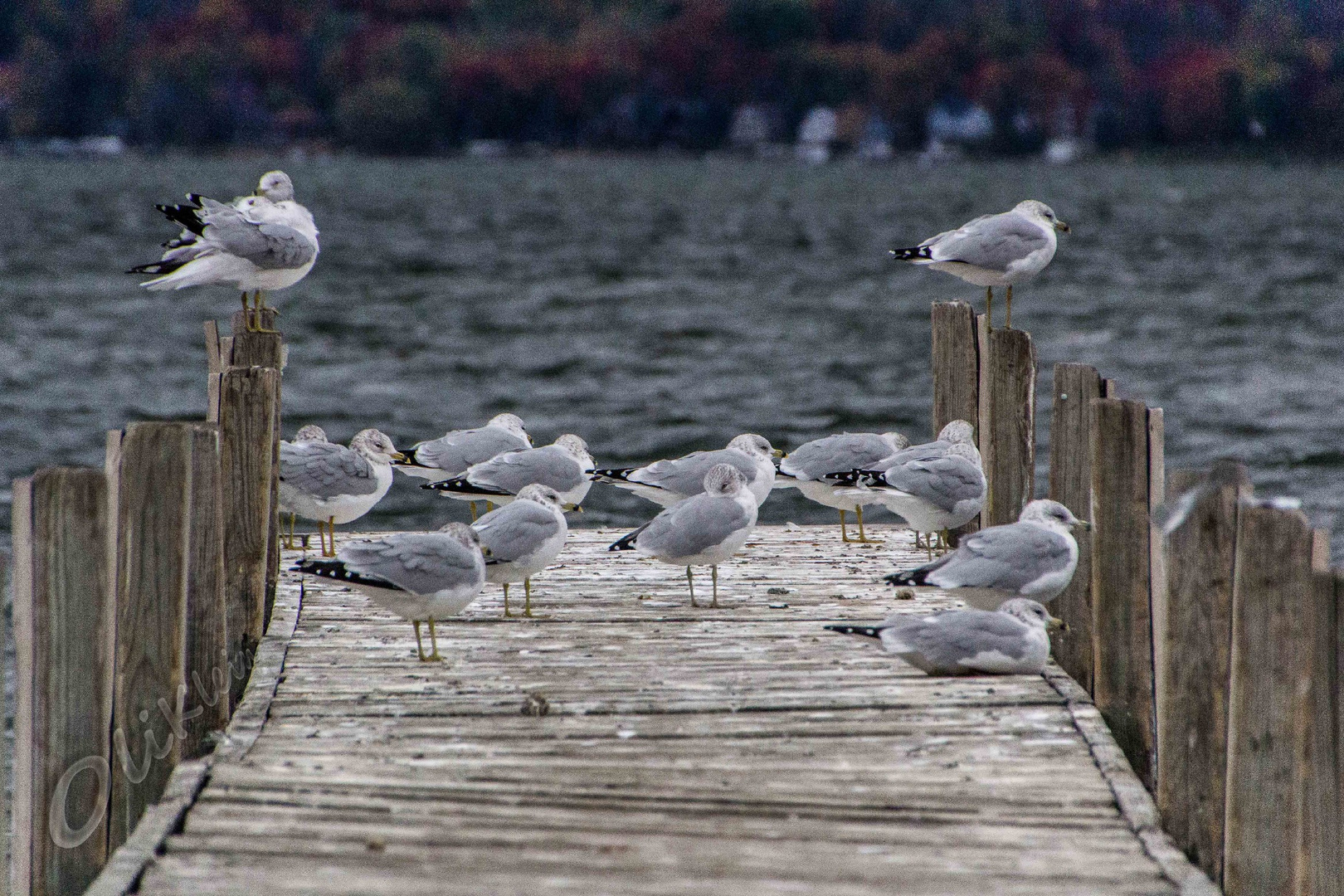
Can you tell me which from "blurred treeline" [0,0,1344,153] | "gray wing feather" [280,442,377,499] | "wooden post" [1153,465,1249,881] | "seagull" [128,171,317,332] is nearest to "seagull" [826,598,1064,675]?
"wooden post" [1153,465,1249,881]

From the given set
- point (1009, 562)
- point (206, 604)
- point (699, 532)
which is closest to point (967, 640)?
point (1009, 562)

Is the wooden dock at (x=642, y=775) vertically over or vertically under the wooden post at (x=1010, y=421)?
under

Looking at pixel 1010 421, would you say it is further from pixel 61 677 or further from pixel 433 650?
pixel 61 677

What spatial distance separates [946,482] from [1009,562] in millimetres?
1232

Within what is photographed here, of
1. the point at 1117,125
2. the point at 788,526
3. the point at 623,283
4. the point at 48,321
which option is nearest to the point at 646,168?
the point at 1117,125

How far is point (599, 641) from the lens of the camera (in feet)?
25.1

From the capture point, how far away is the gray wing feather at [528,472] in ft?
29.5

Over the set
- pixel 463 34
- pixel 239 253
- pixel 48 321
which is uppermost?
pixel 463 34

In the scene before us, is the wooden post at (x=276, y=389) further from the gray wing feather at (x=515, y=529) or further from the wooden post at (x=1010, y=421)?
the wooden post at (x=1010, y=421)

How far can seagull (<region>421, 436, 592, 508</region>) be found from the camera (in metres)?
8.93

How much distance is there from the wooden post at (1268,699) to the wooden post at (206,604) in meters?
3.59

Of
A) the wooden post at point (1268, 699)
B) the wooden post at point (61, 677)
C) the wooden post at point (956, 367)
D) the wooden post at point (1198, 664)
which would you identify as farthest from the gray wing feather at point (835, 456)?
the wooden post at point (61, 677)

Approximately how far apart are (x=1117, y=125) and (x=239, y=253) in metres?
89.2

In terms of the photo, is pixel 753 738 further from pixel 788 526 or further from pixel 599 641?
pixel 788 526
